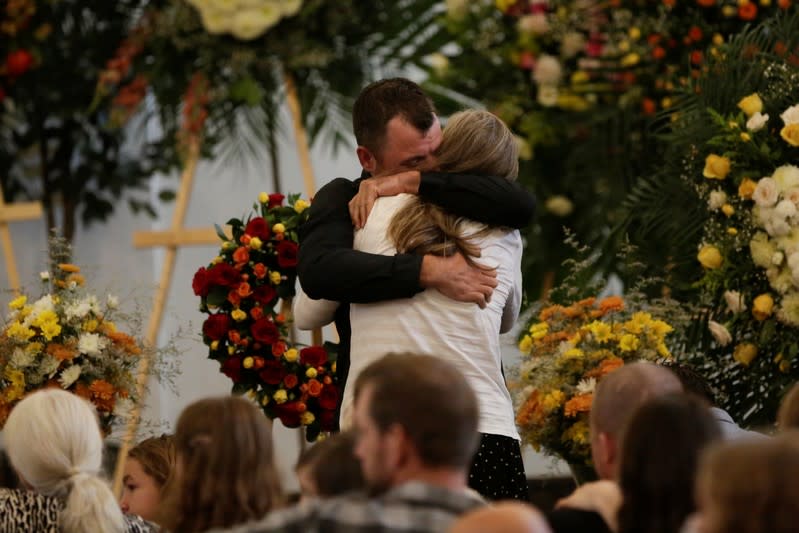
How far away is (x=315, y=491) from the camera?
2.34 metres

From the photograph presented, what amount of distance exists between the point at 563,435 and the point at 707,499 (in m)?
1.86

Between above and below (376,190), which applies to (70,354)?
below

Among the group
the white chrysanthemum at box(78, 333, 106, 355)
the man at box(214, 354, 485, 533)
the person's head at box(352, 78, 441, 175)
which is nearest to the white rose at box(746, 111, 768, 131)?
the person's head at box(352, 78, 441, 175)

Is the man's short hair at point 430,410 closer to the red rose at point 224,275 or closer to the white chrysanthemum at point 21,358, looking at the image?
the red rose at point 224,275

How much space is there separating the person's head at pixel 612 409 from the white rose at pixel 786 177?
119cm

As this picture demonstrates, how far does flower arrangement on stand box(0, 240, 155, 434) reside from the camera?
3.63m

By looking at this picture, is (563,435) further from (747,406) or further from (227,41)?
(227,41)

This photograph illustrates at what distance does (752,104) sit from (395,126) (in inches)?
44.7

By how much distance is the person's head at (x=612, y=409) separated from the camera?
2.48 meters

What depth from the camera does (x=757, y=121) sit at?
368cm

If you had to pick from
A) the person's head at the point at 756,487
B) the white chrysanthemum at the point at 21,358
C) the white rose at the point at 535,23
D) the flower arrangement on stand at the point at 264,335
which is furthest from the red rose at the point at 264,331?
the person's head at the point at 756,487

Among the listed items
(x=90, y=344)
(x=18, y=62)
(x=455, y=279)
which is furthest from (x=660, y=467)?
(x=18, y=62)

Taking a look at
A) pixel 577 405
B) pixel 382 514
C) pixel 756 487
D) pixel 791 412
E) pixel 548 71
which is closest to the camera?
pixel 756 487

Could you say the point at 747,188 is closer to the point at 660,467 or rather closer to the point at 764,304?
the point at 764,304
